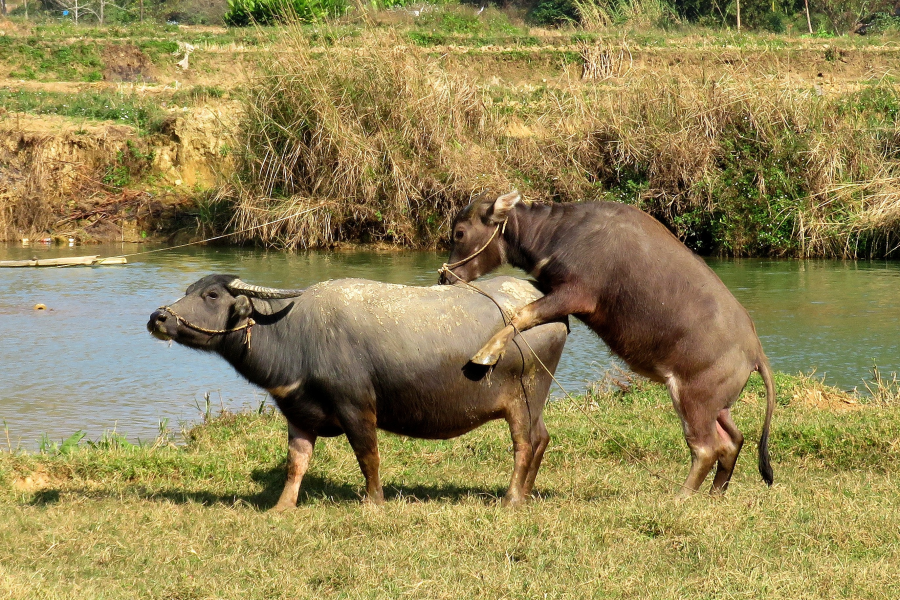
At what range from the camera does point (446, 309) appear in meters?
5.66

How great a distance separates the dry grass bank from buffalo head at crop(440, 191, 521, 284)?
38.4 ft

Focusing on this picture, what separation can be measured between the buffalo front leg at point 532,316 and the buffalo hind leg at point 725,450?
1.04 m

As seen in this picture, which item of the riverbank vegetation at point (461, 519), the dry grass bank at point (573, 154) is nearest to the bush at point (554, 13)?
the dry grass bank at point (573, 154)

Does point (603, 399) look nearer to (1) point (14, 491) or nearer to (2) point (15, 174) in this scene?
(1) point (14, 491)

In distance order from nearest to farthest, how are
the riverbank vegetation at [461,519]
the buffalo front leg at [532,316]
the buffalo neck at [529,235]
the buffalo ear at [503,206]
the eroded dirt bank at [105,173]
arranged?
the riverbank vegetation at [461,519]
the buffalo front leg at [532,316]
the buffalo neck at [529,235]
the buffalo ear at [503,206]
the eroded dirt bank at [105,173]

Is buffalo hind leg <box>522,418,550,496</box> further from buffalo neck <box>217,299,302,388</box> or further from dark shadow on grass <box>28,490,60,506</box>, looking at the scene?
dark shadow on grass <box>28,490,60,506</box>

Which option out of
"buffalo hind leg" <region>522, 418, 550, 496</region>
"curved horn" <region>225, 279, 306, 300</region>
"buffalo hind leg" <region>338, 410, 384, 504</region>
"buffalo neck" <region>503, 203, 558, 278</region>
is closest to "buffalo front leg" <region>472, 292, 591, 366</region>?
"buffalo neck" <region>503, 203, 558, 278</region>

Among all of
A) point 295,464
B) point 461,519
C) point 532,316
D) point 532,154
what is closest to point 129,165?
point 532,154

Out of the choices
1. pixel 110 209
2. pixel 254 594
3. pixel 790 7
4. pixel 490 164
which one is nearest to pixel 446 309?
pixel 254 594

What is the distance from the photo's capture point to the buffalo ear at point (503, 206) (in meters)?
6.18

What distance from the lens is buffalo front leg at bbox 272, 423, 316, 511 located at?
5.67m

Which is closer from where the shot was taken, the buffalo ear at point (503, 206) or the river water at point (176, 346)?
the buffalo ear at point (503, 206)

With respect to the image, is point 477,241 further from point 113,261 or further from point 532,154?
point 532,154

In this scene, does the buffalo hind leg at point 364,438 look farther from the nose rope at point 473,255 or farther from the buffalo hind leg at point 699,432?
the buffalo hind leg at point 699,432
